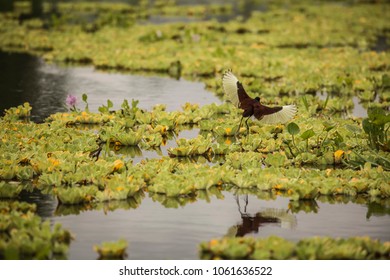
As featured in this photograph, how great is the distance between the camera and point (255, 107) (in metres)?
10.1

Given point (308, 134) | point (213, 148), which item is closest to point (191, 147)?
point (213, 148)

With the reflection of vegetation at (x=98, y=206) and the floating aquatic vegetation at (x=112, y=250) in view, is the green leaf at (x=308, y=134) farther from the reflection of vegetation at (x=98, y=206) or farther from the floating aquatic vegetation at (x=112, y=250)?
the floating aquatic vegetation at (x=112, y=250)

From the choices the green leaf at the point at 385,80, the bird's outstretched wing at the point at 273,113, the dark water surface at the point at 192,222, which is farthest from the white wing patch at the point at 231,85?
the green leaf at the point at 385,80

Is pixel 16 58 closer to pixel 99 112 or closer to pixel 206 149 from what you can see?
pixel 99 112

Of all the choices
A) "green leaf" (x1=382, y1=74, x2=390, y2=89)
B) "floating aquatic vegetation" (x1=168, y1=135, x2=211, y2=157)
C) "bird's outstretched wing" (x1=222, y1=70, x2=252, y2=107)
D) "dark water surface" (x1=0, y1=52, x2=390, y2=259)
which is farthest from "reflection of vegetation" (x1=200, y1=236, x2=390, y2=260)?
"green leaf" (x1=382, y1=74, x2=390, y2=89)

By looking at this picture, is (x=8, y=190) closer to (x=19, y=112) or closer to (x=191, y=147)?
(x=191, y=147)

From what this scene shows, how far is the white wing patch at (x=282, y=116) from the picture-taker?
32.7ft

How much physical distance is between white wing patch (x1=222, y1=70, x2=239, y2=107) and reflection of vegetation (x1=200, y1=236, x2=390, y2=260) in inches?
149

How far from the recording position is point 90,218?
7508mm

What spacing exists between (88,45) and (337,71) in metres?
6.24

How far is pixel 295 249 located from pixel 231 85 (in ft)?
13.1

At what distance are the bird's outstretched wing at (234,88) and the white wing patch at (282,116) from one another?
0.41 meters

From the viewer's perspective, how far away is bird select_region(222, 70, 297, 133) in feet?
32.8

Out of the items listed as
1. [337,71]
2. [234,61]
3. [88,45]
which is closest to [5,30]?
[88,45]
